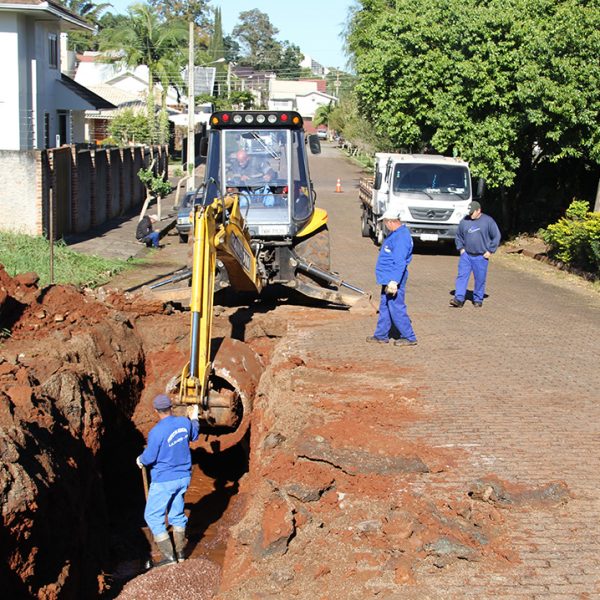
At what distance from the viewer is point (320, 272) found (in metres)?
14.2

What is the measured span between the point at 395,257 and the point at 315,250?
2.73 m

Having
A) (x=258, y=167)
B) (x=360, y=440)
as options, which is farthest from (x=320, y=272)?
(x=360, y=440)

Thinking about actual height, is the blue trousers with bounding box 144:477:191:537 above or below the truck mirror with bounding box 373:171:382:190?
below

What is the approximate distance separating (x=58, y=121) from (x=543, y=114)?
1918cm

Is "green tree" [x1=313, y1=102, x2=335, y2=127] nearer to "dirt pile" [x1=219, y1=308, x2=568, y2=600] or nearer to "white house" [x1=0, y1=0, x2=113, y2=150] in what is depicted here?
"white house" [x1=0, y1=0, x2=113, y2=150]

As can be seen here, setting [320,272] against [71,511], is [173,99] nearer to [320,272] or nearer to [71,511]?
[320,272]

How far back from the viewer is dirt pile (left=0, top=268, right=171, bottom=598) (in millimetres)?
7148

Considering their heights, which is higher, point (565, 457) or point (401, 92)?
point (401, 92)

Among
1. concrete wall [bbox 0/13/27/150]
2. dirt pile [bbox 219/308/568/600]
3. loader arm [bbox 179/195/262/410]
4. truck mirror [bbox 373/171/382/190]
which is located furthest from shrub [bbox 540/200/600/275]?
concrete wall [bbox 0/13/27/150]

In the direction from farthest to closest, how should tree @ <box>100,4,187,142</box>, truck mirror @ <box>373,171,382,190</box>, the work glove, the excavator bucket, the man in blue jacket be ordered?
tree @ <box>100,4,187,142</box> < truck mirror @ <box>373,171,382,190</box> < the man in blue jacket < the work glove < the excavator bucket

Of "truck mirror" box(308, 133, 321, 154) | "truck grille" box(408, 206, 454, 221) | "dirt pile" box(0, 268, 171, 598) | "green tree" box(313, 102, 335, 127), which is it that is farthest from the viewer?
"green tree" box(313, 102, 335, 127)

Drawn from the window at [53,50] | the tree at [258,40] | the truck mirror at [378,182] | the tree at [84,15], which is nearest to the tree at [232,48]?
the tree at [258,40]

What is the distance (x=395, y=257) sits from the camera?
12.2 m

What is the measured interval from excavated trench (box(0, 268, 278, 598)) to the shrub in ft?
29.1
